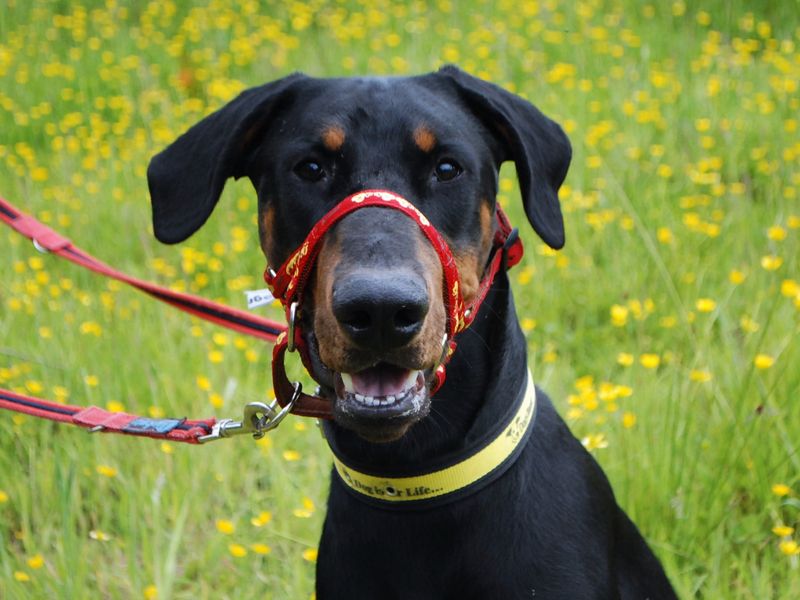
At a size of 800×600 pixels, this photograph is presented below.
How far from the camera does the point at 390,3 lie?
7.90 metres

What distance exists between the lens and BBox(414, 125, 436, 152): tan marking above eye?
2.13 meters

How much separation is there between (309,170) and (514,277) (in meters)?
2.41

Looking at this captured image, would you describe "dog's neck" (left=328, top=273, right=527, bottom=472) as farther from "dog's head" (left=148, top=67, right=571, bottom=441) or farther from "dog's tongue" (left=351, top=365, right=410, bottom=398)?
"dog's tongue" (left=351, top=365, right=410, bottom=398)

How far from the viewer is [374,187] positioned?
2.07m

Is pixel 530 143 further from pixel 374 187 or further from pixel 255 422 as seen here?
pixel 255 422

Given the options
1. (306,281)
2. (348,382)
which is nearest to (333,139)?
(306,281)

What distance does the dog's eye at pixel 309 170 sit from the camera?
2166mm

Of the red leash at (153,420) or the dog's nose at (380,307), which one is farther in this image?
the red leash at (153,420)

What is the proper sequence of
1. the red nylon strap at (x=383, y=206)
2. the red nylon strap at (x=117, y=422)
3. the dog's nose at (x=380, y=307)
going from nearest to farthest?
the dog's nose at (x=380, y=307)
the red nylon strap at (x=383, y=206)
the red nylon strap at (x=117, y=422)

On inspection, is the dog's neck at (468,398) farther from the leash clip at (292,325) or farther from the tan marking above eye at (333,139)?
the tan marking above eye at (333,139)

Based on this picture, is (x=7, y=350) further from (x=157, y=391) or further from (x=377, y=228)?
(x=377, y=228)

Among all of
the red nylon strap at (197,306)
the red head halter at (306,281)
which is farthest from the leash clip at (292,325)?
the red nylon strap at (197,306)

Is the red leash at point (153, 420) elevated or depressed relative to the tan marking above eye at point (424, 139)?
depressed

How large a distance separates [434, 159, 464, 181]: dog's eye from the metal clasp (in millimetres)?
528
